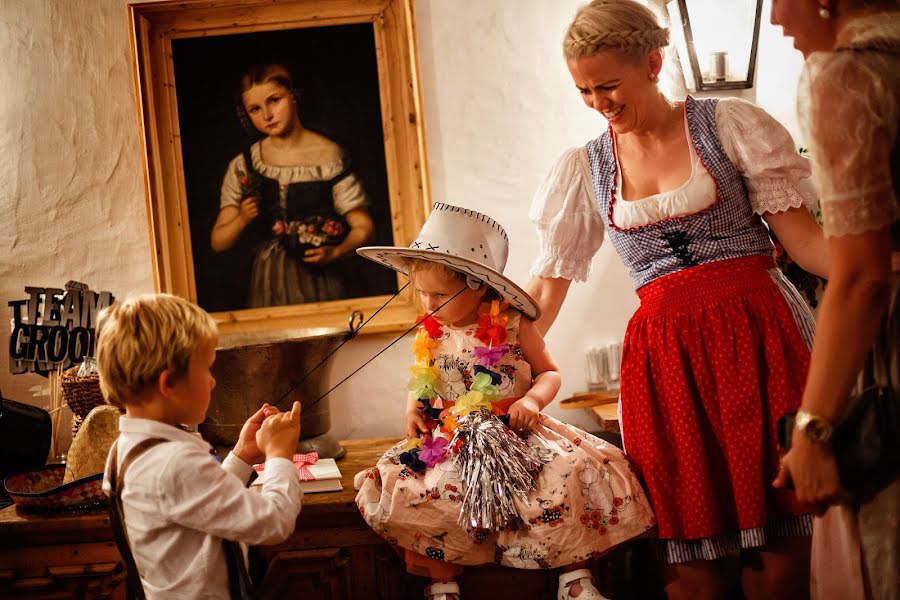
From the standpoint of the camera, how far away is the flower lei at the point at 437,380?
2.23 metres

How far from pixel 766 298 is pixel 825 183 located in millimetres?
804

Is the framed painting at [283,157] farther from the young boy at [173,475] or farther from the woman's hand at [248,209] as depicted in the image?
the young boy at [173,475]

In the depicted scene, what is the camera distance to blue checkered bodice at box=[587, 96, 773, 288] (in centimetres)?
210

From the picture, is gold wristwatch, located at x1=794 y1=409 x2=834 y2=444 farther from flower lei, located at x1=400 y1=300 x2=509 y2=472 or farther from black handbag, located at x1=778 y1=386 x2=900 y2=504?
flower lei, located at x1=400 y1=300 x2=509 y2=472

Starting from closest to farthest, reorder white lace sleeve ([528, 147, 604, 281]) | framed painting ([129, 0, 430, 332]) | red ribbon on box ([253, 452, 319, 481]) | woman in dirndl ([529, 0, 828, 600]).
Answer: woman in dirndl ([529, 0, 828, 600])
white lace sleeve ([528, 147, 604, 281])
red ribbon on box ([253, 452, 319, 481])
framed painting ([129, 0, 430, 332])

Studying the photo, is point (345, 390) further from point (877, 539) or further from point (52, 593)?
point (877, 539)

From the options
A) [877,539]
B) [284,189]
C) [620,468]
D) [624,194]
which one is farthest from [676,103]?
[284,189]

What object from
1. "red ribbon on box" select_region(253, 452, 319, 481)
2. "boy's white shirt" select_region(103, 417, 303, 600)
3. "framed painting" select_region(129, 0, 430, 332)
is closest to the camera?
"boy's white shirt" select_region(103, 417, 303, 600)

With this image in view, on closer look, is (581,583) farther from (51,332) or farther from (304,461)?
(51,332)

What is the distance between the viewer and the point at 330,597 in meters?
2.47

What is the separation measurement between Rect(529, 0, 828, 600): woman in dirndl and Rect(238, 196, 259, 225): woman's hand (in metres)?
1.52

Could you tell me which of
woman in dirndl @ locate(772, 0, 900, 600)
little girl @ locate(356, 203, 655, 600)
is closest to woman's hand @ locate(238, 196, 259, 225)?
little girl @ locate(356, 203, 655, 600)

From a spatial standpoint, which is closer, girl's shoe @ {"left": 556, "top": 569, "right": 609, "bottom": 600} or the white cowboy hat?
girl's shoe @ {"left": 556, "top": 569, "right": 609, "bottom": 600}

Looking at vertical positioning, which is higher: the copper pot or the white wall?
the white wall
